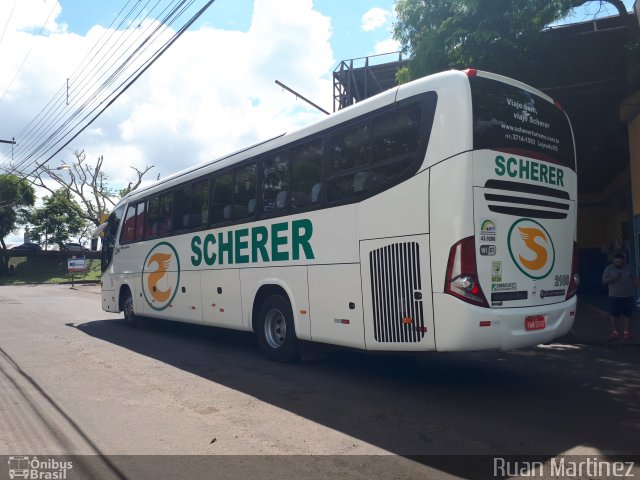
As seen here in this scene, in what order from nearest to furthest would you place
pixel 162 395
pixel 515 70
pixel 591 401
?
pixel 591 401 → pixel 162 395 → pixel 515 70

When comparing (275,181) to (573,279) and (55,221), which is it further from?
(55,221)

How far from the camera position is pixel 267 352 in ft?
28.5

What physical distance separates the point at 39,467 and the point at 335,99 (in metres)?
18.3

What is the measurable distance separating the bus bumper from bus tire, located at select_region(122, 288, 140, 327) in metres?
9.49

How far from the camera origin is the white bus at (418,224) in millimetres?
5891

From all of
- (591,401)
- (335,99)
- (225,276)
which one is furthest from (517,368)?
(335,99)

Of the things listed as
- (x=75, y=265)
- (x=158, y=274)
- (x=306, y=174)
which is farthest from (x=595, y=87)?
(x=75, y=265)

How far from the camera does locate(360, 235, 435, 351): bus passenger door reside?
6.03 meters

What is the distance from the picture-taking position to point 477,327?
5.76m

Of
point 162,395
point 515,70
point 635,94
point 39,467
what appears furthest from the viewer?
point 635,94

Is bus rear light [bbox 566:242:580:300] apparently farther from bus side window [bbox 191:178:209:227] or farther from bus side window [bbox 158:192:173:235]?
bus side window [bbox 158:192:173:235]

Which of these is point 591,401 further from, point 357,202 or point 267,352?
point 267,352

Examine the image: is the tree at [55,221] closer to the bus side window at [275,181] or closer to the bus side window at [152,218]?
the bus side window at [152,218]

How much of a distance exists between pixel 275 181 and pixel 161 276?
463 cm
